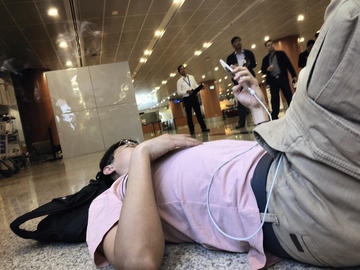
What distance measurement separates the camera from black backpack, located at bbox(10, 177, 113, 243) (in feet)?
3.81

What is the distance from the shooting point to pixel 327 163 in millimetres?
548

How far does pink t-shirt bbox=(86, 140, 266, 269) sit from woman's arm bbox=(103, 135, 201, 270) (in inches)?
3.9

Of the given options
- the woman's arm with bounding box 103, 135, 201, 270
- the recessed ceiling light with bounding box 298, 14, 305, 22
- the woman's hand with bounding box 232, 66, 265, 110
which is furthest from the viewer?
the recessed ceiling light with bounding box 298, 14, 305, 22

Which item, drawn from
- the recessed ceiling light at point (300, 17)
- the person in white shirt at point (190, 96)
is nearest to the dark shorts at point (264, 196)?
the person in white shirt at point (190, 96)

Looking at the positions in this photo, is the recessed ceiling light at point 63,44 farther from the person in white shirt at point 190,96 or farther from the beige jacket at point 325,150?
the beige jacket at point 325,150

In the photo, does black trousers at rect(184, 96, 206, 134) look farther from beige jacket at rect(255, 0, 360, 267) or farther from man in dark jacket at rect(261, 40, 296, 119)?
beige jacket at rect(255, 0, 360, 267)

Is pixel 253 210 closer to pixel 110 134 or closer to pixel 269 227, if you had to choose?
pixel 269 227

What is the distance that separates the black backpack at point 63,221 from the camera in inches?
45.8

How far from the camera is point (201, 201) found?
867mm

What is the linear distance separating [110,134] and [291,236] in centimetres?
819

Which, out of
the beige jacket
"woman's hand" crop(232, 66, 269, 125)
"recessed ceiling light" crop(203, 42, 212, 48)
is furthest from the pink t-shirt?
"recessed ceiling light" crop(203, 42, 212, 48)

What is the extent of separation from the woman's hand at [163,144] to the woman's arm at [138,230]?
0.17 ft

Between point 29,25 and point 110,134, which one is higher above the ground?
point 29,25

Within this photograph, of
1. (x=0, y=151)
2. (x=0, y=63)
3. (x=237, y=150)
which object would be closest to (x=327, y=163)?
(x=237, y=150)
